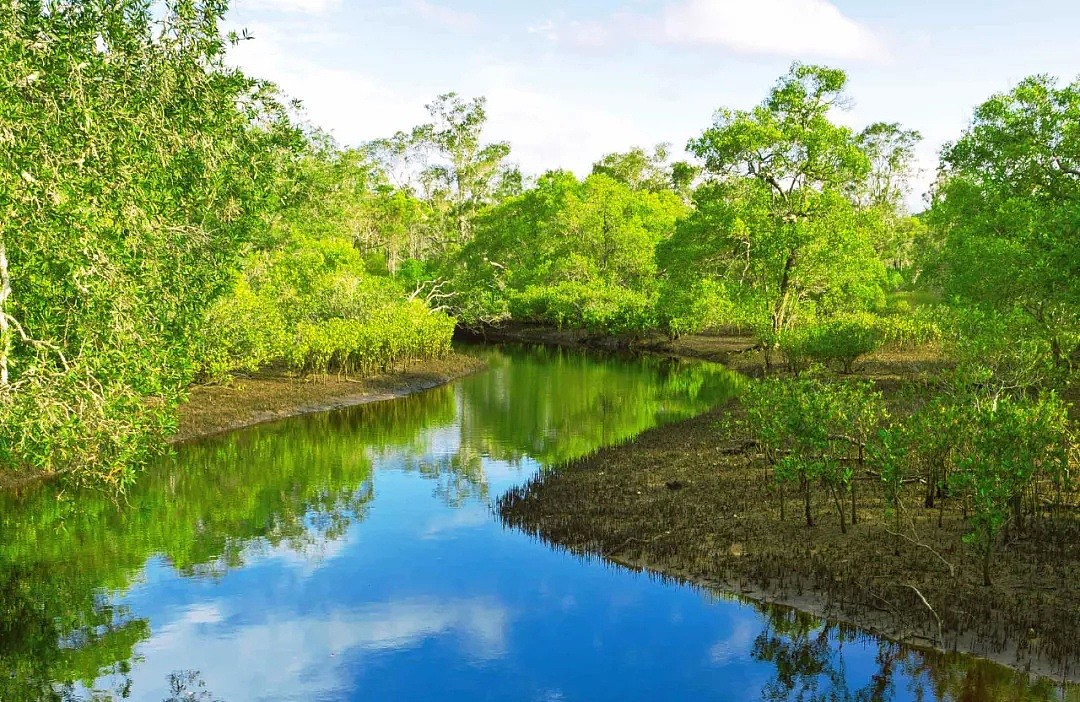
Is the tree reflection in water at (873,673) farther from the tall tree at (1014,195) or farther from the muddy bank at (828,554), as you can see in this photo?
the tall tree at (1014,195)

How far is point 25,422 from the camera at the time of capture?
10656 mm

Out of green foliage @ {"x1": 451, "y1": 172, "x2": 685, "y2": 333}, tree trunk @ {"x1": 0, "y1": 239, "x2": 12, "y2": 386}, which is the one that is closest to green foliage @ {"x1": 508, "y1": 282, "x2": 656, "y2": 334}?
green foliage @ {"x1": 451, "y1": 172, "x2": 685, "y2": 333}

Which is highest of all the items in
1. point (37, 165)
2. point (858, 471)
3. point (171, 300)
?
point (37, 165)

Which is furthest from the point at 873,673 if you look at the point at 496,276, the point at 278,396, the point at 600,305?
the point at 496,276

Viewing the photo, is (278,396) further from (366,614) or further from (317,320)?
(366,614)

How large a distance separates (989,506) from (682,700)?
5.15 meters

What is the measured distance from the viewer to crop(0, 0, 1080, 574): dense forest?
458 inches

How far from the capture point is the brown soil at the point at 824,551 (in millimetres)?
12547

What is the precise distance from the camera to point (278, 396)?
33938 millimetres

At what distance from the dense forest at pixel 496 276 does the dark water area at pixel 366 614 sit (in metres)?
2.16

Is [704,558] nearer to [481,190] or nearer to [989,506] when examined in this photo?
[989,506]

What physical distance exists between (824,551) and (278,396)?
23693 mm

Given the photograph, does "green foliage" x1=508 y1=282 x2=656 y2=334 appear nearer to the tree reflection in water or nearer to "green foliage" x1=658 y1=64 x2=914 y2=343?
"green foliage" x1=658 y1=64 x2=914 y2=343

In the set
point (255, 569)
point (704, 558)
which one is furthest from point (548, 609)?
point (255, 569)
